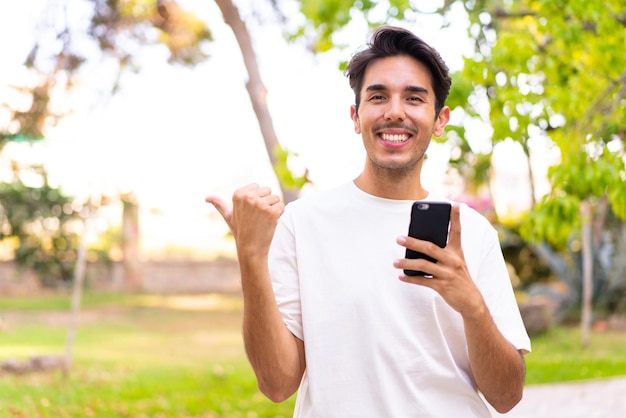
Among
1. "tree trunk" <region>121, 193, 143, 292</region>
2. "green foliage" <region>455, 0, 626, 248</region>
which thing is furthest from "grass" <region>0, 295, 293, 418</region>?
"green foliage" <region>455, 0, 626, 248</region>

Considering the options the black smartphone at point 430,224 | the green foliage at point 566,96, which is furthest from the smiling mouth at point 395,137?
the green foliage at point 566,96

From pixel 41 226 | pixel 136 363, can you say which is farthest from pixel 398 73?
pixel 41 226

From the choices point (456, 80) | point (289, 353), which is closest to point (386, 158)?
point (289, 353)

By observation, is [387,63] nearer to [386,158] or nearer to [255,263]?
[386,158]

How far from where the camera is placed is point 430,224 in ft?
5.33

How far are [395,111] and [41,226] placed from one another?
57.2 ft

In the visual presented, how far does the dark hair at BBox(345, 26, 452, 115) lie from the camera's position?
184cm

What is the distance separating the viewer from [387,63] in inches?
73.4

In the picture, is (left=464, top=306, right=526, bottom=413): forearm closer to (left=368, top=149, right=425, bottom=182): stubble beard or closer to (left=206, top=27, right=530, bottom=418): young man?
(left=206, top=27, right=530, bottom=418): young man

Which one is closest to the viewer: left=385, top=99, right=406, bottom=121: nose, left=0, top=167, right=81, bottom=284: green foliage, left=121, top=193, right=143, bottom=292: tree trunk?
left=385, top=99, right=406, bottom=121: nose

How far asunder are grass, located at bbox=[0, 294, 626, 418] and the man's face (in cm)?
555

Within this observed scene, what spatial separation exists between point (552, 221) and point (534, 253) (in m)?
11.0

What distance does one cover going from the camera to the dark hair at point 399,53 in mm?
1840

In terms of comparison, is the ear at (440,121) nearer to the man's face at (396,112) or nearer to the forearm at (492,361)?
the man's face at (396,112)
